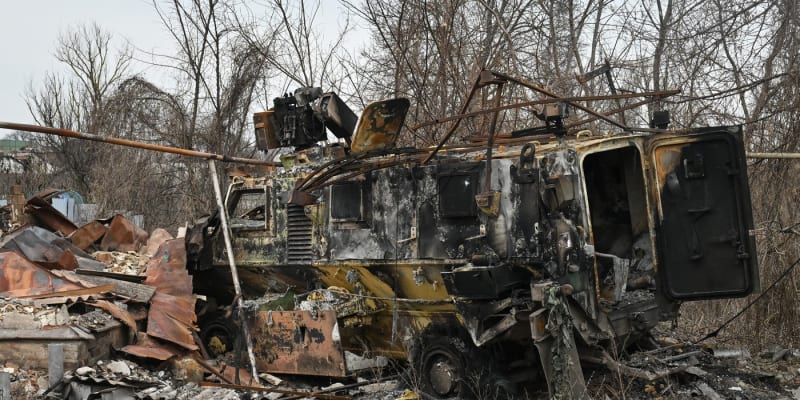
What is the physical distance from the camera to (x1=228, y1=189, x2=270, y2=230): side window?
347 inches

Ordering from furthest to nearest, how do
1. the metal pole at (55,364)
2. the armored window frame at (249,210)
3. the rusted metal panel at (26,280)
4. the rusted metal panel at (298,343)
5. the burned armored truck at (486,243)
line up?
the armored window frame at (249,210)
the rusted metal panel at (26,280)
the rusted metal panel at (298,343)
the metal pole at (55,364)
the burned armored truck at (486,243)

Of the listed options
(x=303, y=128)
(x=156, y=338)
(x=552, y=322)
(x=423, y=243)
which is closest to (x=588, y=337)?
(x=552, y=322)

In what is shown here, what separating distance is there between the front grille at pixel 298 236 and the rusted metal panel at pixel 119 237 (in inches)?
157

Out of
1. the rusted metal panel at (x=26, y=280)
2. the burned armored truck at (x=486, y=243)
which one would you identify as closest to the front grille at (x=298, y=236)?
the burned armored truck at (x=486, y=243)

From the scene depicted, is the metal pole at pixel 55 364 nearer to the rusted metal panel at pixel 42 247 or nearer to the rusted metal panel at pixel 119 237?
the rusted metal panel at pixel 42 247

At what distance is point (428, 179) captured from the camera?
7254mm

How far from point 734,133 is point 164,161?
17.5m

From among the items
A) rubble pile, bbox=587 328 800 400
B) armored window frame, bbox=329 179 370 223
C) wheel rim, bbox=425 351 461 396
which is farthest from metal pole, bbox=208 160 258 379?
rubble pile, bbox=587 328 800 400

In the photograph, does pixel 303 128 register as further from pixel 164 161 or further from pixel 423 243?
pixel 164 161

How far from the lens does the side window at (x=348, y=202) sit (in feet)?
25.5

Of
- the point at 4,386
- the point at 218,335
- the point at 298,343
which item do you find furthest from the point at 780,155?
the point at 4,386

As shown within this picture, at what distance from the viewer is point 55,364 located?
23.7 feet

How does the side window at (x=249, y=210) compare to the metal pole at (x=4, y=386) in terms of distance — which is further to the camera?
the side window at (x=249, y=210)

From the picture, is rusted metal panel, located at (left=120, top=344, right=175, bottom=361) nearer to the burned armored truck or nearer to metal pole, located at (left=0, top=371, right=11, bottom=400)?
the burned armored truck
